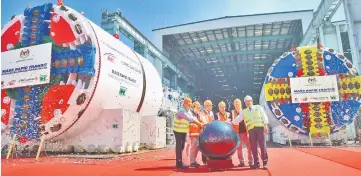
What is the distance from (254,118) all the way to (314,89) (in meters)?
5.93

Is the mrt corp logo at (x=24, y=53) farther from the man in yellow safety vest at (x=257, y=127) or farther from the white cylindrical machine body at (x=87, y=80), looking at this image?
the man in yellow safety vest at (x=257, y=127)

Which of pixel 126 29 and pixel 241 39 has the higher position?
pixel 241 39

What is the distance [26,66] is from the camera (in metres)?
7.47

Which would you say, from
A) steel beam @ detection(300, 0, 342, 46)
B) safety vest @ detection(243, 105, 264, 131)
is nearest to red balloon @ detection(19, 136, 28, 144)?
safety vest @ detection(243, 105, 264, 131)

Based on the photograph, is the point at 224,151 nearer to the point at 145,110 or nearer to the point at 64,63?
the point at 64,63

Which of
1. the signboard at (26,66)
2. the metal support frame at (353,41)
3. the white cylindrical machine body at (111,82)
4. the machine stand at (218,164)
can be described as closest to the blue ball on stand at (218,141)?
the machine stand at (218,164)

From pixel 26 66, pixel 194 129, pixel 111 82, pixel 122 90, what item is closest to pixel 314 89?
pixel 194 129

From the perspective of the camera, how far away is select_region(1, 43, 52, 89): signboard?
730cm

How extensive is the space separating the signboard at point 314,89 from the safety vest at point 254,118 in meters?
5.40

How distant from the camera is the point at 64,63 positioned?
7.33 metres

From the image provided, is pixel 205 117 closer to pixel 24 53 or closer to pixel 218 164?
pixel 218 164

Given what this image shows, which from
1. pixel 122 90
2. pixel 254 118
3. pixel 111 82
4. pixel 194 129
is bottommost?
pixel 194 129

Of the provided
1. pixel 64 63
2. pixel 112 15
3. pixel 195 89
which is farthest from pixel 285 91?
pixel 195 89

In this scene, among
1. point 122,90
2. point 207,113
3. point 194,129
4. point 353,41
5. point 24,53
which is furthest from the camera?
point 353,41
